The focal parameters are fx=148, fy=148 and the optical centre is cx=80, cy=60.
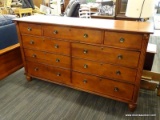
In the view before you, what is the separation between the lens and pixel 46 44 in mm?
1979

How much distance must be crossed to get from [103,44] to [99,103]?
2.63 ft

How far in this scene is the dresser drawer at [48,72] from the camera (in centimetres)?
205

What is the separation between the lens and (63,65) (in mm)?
1991

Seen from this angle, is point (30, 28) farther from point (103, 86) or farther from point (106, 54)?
point (103, 86)

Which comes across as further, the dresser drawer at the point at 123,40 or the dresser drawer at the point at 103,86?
the dresser drawer at the point at 103,86

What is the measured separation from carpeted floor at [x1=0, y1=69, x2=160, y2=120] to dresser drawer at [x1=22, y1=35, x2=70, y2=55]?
625 mm

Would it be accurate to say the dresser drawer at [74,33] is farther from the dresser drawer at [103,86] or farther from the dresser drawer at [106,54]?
the dresser drawer at [103,86]

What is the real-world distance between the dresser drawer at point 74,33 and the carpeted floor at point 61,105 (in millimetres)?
822

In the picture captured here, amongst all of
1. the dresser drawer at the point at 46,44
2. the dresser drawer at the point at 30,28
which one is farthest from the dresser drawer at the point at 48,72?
the dresser drawer at the point at 30,28

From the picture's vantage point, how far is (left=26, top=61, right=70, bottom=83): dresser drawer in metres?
2.05

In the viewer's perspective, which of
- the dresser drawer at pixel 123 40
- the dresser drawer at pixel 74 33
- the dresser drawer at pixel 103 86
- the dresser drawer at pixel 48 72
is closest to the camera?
the dresser drawer at pixel 123 40

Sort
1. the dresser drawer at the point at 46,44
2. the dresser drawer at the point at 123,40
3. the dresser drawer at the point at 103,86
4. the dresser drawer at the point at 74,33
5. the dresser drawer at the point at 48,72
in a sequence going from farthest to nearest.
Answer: the dresser drawer at the point at 48,72
the dresser drawer at the point at 46,44
the dresser drawer at the point at 103,86
the dresser drawer at the point at 74,33
the dresser drawer at the point at 123,40

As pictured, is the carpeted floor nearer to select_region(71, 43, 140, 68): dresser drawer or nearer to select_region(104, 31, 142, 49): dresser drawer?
select_region(71, 43, 140, 68): dresser drawer

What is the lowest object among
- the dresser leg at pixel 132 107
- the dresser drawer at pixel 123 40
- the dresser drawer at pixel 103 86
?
the dresser leg at pixel 132 107
